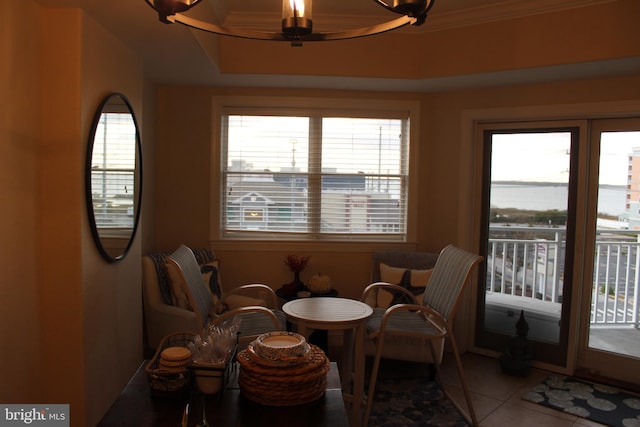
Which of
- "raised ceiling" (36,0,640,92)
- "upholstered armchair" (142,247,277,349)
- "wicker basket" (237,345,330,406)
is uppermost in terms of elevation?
"raised ceiling" (36,0,640,92)

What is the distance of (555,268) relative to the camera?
3592 mm

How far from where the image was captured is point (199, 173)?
12.7ft

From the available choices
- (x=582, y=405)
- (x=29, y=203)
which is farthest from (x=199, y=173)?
(x=582, y=405)

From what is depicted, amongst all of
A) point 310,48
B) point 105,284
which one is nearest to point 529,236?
point 310,48

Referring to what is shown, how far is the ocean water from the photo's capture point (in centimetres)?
335

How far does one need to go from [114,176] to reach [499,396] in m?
2.89

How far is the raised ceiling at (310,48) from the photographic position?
2.79 metres

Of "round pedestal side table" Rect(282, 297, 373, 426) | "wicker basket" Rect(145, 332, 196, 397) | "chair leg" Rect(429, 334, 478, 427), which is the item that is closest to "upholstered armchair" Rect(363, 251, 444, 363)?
"chair leg" Rect(429, 334, 478, 427)

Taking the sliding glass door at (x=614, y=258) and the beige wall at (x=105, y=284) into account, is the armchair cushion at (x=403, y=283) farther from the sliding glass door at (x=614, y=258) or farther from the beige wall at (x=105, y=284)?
the beige wall at (x=105, y=284)

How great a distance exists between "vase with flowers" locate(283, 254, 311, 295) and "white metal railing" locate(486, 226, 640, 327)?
1595 millimetres

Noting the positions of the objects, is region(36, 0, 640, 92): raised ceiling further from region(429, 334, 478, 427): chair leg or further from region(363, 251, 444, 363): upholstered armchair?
region(429, 334, 478, 427): chair leg

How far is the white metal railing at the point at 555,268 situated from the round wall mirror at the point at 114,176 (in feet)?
9.36

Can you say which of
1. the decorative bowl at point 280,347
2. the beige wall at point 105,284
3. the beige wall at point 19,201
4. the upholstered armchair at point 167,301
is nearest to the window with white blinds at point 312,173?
the upholstered armchair at point 167,301

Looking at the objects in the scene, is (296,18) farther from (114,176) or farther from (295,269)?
(295,269)
